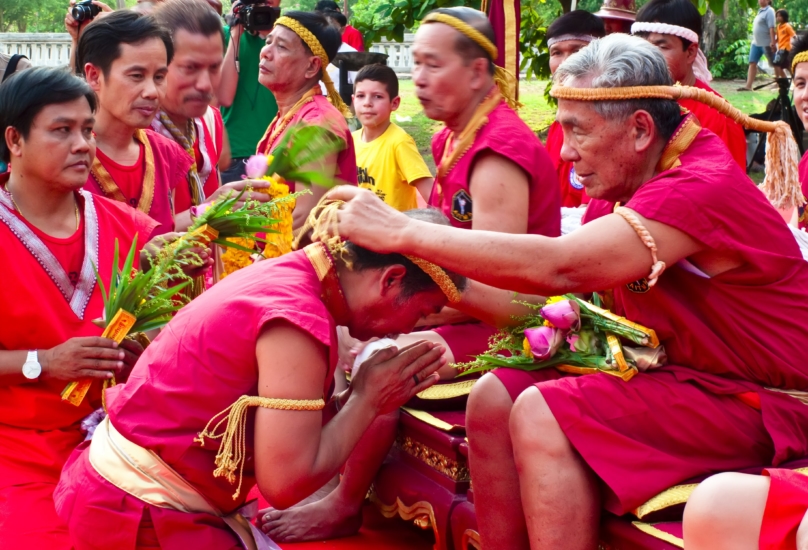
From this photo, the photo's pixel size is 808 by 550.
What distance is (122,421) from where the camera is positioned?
7.97 ft

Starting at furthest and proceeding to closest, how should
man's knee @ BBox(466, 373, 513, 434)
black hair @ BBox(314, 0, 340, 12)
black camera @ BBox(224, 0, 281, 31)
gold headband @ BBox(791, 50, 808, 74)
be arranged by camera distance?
black hair @ BBox(314, 0, 340, 12), black camera @ BBox(224, 0, 281, 31), gold headband @ BBox(791, 50, 808, 74), man's knee @ BBox(466, 373, 513, 434)

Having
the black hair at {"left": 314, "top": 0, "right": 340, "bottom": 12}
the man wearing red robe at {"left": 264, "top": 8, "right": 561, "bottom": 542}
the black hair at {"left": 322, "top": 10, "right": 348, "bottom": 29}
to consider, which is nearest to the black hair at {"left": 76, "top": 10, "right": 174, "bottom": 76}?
the man wearing red robe at {"left": 264, "top": 8, "right": 561, "bottom": 542}

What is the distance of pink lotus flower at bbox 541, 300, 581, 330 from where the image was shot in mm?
2859

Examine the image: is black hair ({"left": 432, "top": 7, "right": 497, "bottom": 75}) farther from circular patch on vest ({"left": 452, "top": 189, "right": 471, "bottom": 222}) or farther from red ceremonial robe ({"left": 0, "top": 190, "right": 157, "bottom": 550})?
red ceremonial robe ({"left": 0, "top": 190, "right": 157, "bottom": 550})

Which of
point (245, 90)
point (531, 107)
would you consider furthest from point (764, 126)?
point (531, 107)

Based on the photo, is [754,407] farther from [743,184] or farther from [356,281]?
[356,281]

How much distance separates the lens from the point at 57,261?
3.05 meters

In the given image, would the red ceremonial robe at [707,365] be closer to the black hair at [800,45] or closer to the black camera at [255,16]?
the black hair at [800,45]

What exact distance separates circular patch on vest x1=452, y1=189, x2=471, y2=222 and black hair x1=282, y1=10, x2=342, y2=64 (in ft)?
6.77

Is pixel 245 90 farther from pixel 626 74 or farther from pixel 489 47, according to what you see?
pixel 626 74

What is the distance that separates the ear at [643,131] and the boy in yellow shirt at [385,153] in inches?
136

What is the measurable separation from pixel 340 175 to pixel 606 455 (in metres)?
2.50

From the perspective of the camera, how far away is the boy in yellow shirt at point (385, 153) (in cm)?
619

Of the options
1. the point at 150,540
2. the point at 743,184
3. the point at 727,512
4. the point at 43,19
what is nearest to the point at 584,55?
the point at 743,184
